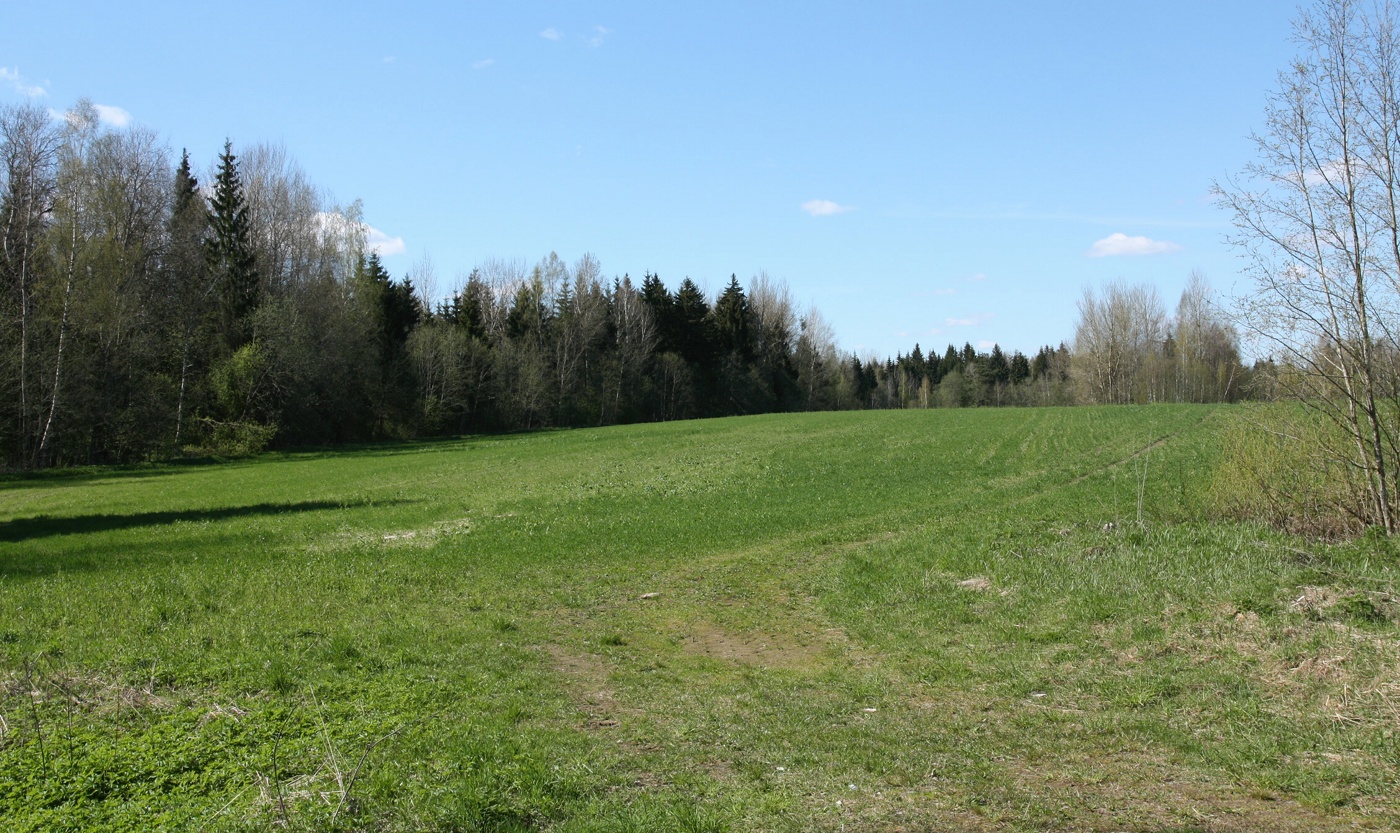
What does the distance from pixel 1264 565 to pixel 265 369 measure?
53.4 metres

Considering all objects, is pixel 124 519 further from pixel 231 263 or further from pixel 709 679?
pixel 231 263

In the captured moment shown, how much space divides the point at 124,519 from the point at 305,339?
3481cm

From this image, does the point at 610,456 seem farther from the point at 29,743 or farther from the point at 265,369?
the point at 29,743

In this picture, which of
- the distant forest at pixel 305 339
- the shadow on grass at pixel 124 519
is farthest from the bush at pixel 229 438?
the shadow on grass at pixel 124 519

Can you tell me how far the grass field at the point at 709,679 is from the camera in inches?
214

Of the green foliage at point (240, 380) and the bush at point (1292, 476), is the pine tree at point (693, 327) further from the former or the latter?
the bush at point (1292, 476)

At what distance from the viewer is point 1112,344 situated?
98.3m

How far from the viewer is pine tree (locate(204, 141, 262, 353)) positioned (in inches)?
2144

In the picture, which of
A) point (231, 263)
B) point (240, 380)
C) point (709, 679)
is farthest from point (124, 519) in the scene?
point (231, 263)

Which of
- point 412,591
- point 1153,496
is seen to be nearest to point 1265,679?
point 412,591

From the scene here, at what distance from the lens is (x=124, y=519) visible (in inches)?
894

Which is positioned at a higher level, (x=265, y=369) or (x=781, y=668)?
(x=265, y=369)

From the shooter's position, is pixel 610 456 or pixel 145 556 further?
pixel 610 456

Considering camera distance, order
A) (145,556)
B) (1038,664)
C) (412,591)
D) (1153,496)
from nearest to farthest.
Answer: (1038,664) → (412,591) → (145,556) → (1153,496)
